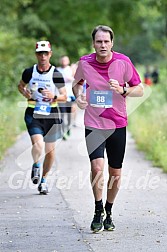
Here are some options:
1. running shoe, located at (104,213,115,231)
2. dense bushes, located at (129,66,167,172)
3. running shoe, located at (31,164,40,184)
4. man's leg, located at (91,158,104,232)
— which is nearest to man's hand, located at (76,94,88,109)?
man's leg, located at (91,158,104,232)

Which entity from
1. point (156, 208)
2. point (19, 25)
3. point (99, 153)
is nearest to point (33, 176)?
point (156, 208)

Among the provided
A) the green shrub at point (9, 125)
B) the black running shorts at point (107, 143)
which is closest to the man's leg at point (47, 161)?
the black running shorts at point (107, 143)

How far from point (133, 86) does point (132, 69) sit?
19 centimetres

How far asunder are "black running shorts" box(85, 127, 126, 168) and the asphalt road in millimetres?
811

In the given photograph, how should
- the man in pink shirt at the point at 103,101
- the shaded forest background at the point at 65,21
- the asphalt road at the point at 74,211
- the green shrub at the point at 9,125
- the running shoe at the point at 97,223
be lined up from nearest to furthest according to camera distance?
the asphalt road at the point at 74,211 → the man in pink shirt at the point at 103,101 → the running shoe at the point at 97,223 → the green shrub at the point at 9,125 → the shaded forest background at the point at 65,21

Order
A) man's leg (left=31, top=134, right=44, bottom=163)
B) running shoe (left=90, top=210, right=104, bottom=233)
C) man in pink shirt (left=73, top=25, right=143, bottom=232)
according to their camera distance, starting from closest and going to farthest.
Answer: man in pink shirt (left=73, top=25, right=143, bottom=232) → running shoe (left=90, top=210, right=104, bottom=233) → man's leg (left=31, top=134, right=44, bottom=163)

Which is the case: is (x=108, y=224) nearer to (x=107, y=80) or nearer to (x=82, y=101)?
(x=82, y=101)

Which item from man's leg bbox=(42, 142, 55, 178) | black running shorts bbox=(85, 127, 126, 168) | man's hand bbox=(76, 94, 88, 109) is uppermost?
man's hand bbox=(76, 94, 88, 109)

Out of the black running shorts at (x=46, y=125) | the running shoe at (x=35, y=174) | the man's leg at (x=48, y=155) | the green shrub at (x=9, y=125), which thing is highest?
the black running shorts at (x=46, y=125)

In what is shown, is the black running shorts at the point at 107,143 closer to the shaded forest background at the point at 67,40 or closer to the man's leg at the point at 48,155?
the man's leg at the point at 48,155

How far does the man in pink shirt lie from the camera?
8.77m

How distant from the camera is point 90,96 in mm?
8859

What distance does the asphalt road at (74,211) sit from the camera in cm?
831

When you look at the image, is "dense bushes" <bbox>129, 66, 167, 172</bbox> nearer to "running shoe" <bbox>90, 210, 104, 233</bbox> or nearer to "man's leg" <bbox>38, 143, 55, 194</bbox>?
"man's leg" <bbox>38, 143, 55, 194</bbox>
